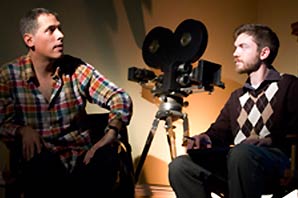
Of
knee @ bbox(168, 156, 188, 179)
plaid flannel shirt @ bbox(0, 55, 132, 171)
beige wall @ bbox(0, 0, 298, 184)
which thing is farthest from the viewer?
beige wall @ bbox(0, 0, 298, 184)

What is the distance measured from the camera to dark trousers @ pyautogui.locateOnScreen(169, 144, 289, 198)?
177cm

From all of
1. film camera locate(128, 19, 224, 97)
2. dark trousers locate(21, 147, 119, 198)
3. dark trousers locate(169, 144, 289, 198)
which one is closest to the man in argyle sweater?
dark trousers locate(169, 144, 289, 198)

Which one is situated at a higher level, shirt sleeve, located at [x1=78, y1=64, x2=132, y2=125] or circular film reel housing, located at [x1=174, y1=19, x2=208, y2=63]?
circular film reel housing, located at [x1=174, y1=19, x2=208, y2=63]

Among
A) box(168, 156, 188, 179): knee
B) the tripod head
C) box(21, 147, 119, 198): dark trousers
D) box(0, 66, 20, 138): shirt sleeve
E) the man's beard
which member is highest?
the man's beard

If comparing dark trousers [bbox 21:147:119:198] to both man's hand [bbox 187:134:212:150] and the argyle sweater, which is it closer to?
man's hand [bbox 187:134:212:150]

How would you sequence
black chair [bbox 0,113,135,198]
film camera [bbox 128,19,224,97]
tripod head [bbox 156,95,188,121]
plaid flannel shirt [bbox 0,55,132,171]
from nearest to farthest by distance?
1. black chair [bbox 0,113,135,198]
2. plaid flannel shirt [bbox 0,55,132,171]
3. film camera [bbox 128,19,224,97]
4. tripod head [bbox 156,95,188,121]

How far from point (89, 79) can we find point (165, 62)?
0.77 metres

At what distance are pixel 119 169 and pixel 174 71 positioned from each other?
2.98ft

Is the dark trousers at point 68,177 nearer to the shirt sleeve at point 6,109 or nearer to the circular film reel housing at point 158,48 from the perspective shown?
the shirt sleeve at point 6,109

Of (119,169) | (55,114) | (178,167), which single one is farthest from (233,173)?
(55,114)

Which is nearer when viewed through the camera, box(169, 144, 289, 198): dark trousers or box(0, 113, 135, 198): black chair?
box(0, 113, 135, 198): black chair

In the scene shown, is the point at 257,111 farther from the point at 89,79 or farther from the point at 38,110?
the point at 38,110

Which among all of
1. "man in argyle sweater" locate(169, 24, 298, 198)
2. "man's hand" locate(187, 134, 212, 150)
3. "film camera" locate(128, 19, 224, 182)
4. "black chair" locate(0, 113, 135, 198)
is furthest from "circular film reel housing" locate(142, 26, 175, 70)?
"black chair" locate(0, 113, 135, 198)

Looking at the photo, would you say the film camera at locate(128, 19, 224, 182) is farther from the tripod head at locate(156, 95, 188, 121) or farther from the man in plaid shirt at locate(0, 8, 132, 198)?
the man in plaid shirt at locate(0, 8, 132, 198)
